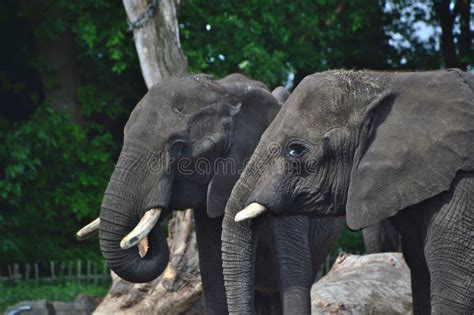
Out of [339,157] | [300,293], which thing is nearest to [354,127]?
[339,157]

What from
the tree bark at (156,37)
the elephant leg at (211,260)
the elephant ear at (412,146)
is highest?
the tree bark at (156,37)

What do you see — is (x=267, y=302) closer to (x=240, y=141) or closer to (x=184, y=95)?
(x=240, y=141)

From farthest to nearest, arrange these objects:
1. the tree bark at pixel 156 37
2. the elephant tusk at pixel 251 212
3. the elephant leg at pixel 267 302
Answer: the tree bark at pixel 156 37
the elephant leg at pixel 267 302
the elephant tusk at pixel 251 212

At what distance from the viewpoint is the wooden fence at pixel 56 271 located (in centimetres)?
1836

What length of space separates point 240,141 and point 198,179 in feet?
1.35

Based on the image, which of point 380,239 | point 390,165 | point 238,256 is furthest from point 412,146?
point 380,239

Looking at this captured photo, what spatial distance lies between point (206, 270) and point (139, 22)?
4.80 m

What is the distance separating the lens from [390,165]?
822 centimetres

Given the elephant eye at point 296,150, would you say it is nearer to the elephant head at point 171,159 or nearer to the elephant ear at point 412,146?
the elephant ear at point 412,146

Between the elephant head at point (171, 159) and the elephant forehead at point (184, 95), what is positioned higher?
the elephant forehead at point (184, 95)

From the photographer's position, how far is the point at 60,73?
1966cm

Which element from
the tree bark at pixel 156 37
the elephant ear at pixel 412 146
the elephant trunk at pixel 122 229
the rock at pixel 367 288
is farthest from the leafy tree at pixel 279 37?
the elephant ear at pixel 412 146

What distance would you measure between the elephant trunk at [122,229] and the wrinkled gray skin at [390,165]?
1278mm

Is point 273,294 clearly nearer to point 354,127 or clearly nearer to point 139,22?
point 354,127
